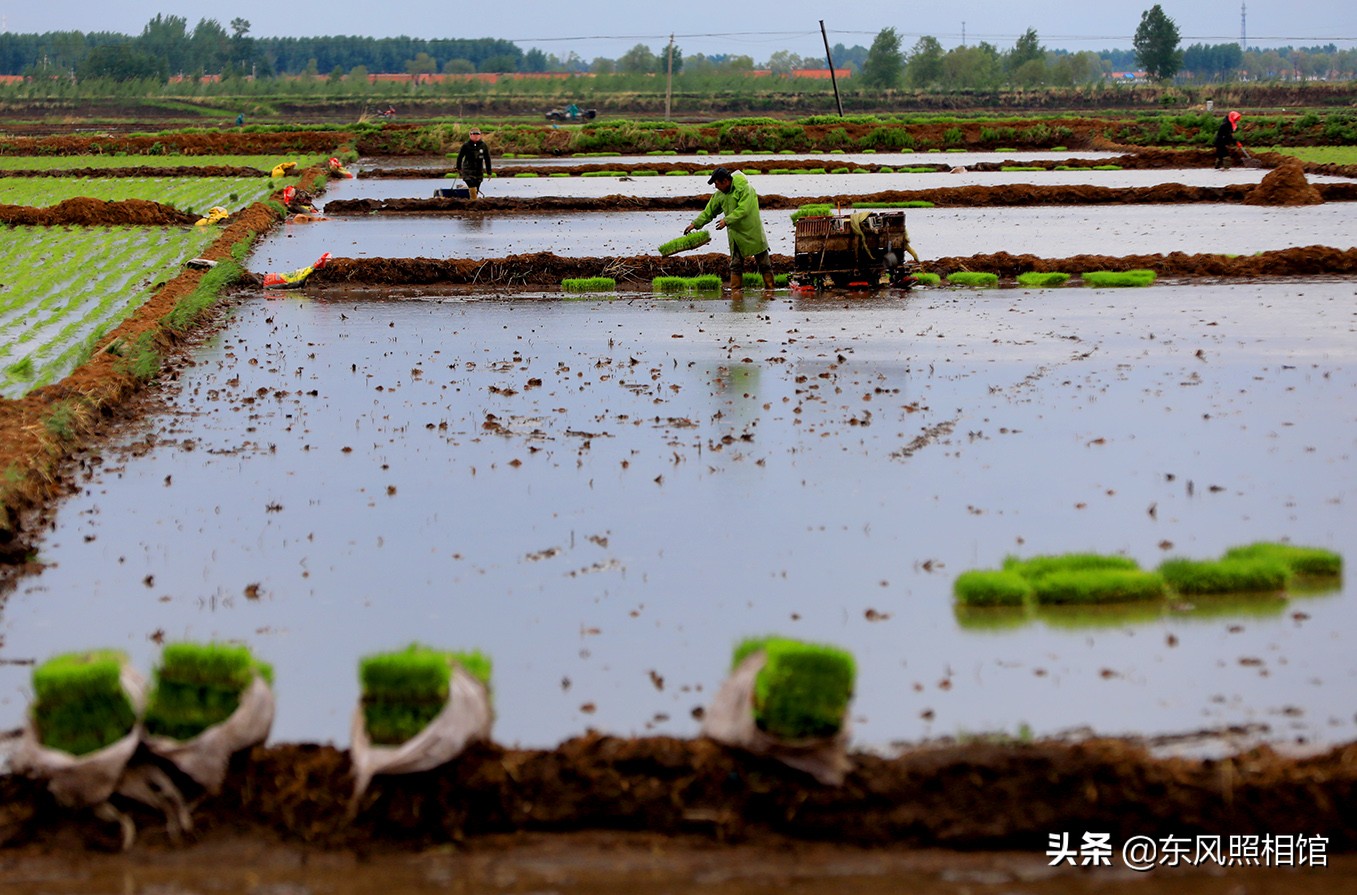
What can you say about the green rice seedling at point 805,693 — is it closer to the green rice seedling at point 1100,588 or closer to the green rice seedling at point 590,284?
the green rice seedling at point 1100,588

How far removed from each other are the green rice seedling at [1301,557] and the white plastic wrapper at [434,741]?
443cm

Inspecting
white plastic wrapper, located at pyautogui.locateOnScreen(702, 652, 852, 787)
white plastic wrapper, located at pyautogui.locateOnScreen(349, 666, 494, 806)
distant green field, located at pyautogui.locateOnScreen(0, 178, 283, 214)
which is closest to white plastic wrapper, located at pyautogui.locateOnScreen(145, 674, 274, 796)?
white plastic wrapper, located at pyautogui.locateOnScreen(349, 666, 494, 806)

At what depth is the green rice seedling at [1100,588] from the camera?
7.50 metres

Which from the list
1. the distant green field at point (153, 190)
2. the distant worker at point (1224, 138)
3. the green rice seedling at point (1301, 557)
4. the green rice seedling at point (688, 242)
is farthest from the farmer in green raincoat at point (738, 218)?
the distant worker at point (1224, 138)

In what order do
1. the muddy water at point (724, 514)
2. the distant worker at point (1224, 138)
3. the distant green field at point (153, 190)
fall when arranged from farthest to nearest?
the distant worker at point (1224, 138) < the distant green field at point (153, 190) < the muddy water at point (724, 514)

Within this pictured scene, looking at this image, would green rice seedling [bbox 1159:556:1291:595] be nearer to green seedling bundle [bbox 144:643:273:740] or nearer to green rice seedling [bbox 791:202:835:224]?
green seedling bundle [bbox 144:643:273:740]

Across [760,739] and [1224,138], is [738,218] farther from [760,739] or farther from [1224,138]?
[1224,138]

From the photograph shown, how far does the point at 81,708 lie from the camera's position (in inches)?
216

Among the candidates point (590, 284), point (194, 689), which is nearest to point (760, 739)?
point (194, 689)

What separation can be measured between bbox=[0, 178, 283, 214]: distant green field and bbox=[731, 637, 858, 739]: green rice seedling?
2873 centimetres

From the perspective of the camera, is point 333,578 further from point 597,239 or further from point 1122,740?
point 597,239

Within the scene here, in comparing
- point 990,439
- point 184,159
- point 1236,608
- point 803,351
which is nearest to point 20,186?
point 184,159

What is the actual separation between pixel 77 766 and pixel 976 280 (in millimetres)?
16038

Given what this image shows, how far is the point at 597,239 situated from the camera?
25797 millimetres
